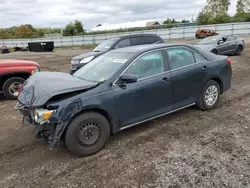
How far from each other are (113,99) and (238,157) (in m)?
2.02

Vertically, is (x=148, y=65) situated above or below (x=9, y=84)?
above

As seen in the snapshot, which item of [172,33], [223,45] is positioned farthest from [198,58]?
[172,33]

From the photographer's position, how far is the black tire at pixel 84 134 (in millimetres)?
3086

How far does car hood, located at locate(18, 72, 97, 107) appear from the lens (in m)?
3.07

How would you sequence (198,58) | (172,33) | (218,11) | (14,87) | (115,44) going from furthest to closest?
(218,11) → (172,33) → (115,44) → (14,87) → (198,58)

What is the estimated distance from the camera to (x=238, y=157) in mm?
3068

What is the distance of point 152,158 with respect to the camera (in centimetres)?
317

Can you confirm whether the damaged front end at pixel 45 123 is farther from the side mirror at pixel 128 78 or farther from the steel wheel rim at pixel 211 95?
the steel wheel rim at pixel 211 95

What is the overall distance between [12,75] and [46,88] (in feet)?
12.6

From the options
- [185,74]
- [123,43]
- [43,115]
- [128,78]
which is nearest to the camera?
[43,115]

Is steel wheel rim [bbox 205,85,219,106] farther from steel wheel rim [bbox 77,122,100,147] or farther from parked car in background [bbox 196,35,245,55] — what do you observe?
parked car in background [bbox 196,35,245,55]

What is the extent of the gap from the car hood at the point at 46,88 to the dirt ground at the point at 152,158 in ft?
3.05

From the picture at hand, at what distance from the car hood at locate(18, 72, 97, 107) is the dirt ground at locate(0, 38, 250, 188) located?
0.93m

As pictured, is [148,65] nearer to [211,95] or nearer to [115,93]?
[115,93]
